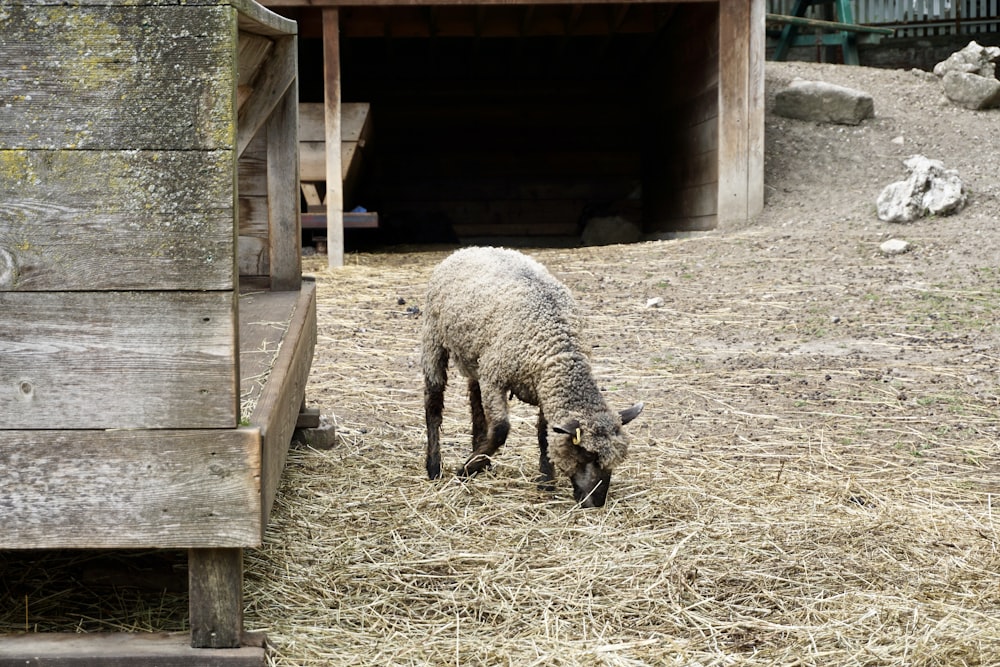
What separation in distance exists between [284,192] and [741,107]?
21.2ft

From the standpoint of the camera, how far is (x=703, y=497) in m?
3.94

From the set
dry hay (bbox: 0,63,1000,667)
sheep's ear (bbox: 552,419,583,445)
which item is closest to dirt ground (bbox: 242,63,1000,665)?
dry hay (bbox: 0,63,1000,667)

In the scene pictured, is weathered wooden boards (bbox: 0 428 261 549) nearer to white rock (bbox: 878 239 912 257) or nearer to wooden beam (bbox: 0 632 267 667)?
wooden beam (bbox: 0 632 267 667)

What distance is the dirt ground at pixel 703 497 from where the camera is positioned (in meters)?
2.79

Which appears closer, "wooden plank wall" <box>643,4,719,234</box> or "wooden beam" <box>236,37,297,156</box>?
"wooden beam" <box>236,37,297,156</box>

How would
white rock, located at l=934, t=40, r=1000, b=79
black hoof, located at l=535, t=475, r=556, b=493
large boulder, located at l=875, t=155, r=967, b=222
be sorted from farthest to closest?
white rock, located at l=934, t=40, r=1000, b=79
large boulder, located at l=875, t=155, r=967, b=222
black hoof, located at l=535, t=475, r=556, b=493

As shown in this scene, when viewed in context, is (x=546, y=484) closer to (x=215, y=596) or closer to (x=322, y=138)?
(x=215, y=596)

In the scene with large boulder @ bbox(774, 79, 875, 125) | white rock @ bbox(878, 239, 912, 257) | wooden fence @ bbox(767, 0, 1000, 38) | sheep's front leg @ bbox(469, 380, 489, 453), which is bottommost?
sheep's front leg @ bbox(469, 380, 489, 453)

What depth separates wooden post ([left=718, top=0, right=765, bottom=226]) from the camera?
9758mm

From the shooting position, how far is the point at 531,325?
12.7ft

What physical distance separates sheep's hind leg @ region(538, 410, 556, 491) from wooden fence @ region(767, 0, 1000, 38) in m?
16.6

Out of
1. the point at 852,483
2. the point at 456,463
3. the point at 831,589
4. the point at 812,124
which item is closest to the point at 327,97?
the point at 812,124

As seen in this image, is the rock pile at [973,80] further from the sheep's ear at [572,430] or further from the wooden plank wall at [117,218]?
the wooden plank wall at [117,218]

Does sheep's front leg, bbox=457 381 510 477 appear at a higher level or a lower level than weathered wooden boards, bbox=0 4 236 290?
lower
